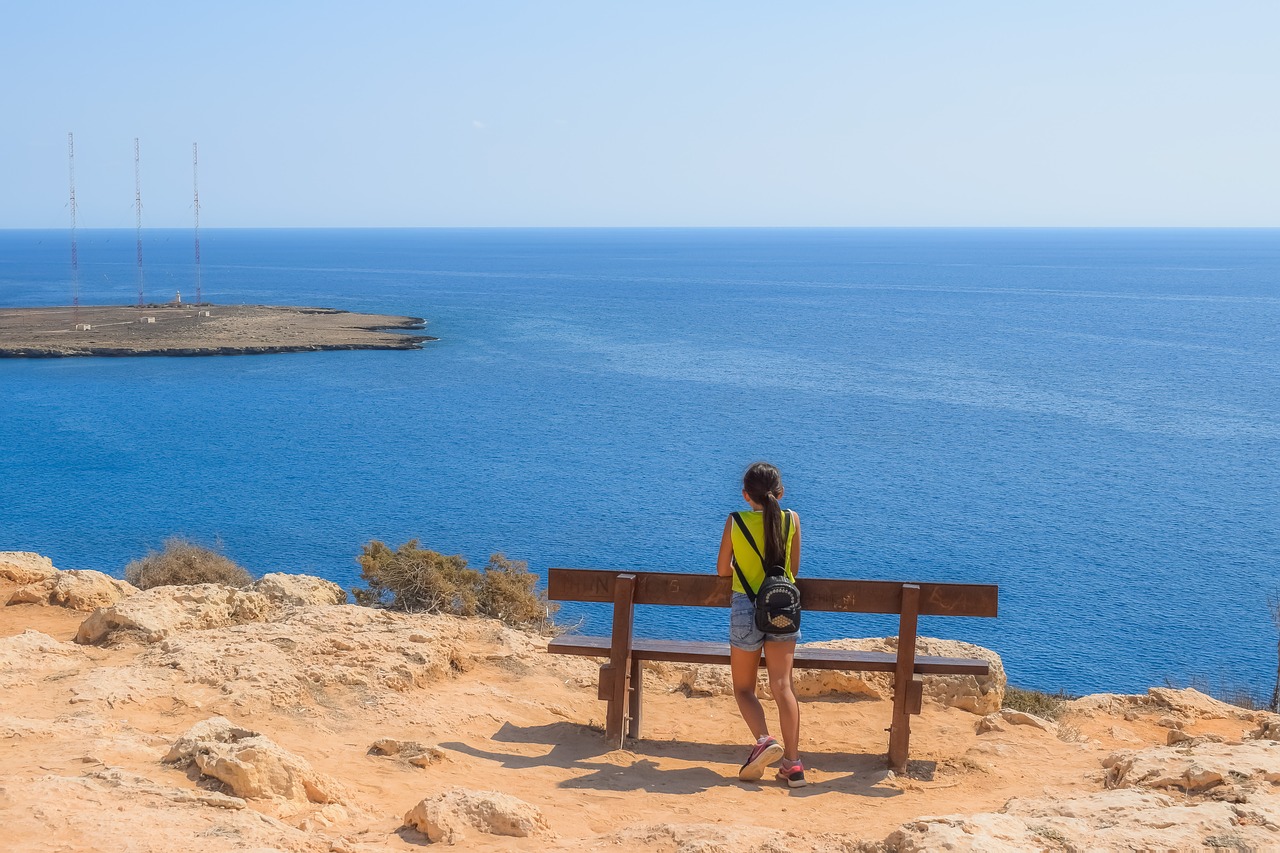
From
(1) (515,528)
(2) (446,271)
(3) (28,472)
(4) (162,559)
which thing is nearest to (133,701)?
(4) (162,559)

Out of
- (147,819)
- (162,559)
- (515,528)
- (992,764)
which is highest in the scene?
(147,819)

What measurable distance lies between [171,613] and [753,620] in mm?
5277

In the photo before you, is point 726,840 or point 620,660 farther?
point 620,660

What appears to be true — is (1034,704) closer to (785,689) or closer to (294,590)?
(785,689)

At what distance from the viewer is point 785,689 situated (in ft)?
21.2

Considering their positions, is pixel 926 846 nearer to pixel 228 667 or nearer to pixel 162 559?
pixel 228 667

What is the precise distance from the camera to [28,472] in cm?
4147

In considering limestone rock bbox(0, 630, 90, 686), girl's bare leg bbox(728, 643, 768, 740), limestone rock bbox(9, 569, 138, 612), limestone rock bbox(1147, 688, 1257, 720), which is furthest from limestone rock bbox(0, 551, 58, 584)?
limestone rock bbox(1147, 688, 1257, 720)

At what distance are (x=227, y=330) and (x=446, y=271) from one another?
8619 centimetres

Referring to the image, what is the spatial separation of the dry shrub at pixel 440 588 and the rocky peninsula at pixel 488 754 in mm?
3102

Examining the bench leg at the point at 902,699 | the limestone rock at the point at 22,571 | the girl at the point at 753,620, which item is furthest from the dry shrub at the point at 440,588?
the bench leg at the point at 902,699

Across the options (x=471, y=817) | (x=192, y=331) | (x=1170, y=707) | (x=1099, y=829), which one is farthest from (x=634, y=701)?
(x=192, y=331)

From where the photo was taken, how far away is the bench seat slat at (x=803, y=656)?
682cm

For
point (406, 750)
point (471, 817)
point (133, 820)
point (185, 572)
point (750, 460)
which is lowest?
point (750, 460)
